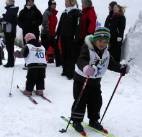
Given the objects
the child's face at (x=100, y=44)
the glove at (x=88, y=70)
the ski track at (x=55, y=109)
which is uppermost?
the child's face at (x=100, y=44)

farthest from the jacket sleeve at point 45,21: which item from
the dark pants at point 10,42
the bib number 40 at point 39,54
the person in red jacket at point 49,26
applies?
the bib number 40 at point 39,54

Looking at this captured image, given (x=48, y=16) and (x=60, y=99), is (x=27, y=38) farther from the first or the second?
(x=48, y=16)

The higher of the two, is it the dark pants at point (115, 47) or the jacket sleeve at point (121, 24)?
the jacket sleeve at point (121, 24)

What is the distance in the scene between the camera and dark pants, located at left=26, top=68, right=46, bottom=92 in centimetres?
1014

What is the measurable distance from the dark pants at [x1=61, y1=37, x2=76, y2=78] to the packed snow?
0.82 ft

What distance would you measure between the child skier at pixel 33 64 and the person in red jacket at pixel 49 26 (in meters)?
2.63

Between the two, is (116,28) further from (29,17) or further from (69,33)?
(29,17)

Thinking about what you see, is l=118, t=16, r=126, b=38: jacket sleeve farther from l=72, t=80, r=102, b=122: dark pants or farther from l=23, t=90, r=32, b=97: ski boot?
l=72, t=80, r=102, b=122: dark pants

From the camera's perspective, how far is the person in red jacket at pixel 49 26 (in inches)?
502

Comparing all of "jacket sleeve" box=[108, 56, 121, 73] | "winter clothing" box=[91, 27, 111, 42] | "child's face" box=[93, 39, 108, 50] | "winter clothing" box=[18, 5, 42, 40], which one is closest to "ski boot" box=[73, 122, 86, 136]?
"jacket sleeve" box=[108, 56, 121, 73]

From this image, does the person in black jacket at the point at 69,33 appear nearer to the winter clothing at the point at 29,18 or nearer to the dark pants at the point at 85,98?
the winter clothing at the point at 29,18

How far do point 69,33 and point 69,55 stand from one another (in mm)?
539

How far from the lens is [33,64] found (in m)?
10.1

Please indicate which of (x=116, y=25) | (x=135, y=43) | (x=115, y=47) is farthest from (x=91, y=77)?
(x=135, y=43)
